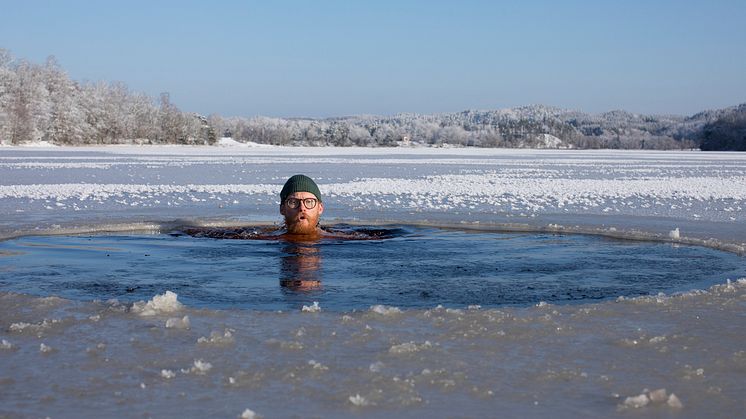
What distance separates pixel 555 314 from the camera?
5203mm

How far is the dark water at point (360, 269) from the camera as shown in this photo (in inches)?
238

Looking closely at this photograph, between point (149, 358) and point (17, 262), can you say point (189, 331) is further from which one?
point (17, 262)

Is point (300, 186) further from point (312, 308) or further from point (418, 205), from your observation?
point (418, 205)

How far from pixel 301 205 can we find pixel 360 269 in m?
2.49

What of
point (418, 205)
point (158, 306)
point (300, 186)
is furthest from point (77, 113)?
point (158, 306)

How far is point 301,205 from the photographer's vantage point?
9.78 meters

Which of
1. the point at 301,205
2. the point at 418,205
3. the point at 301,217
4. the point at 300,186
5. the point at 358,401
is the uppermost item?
the point at 300,186

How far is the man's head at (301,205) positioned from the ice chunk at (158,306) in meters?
4.60

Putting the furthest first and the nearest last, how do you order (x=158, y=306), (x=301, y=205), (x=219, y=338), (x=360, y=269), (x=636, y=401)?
(x=301, y=205)
(x=360, y=269)
(x=158, y=306)
(x=219, y=338)
(x=636, y=401)

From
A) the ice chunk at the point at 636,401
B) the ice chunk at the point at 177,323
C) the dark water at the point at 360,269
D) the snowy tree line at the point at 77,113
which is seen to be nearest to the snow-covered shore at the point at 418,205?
the dark water at the point at 360,269

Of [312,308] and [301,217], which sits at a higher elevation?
[301,217]

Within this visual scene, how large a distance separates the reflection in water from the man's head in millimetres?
528

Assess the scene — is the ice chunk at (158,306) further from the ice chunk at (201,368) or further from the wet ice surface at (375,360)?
the ice chunk at (201,368)

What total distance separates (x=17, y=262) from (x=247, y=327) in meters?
3.91
